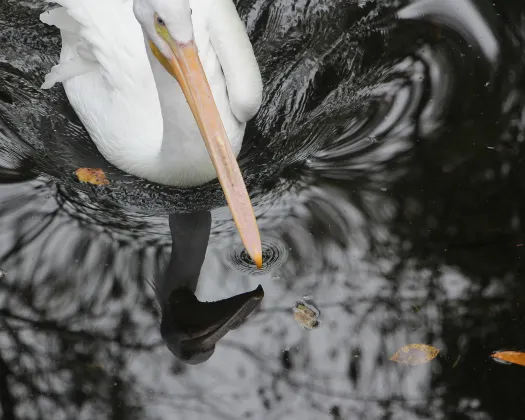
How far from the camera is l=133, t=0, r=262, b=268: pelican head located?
2.95 metres

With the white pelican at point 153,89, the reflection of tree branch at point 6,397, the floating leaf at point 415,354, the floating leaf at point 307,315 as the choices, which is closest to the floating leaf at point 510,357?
the floating leaf at point 415,354

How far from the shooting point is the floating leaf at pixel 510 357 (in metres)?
3.15

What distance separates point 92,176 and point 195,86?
91 cm

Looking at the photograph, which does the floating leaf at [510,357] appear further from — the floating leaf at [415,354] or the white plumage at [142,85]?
the white plumage at [142,85]

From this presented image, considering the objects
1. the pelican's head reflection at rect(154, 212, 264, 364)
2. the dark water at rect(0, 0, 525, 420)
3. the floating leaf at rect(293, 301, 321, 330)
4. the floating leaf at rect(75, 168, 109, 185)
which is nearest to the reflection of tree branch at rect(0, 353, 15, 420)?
the dark water at rect(0, 0, 525, 420)

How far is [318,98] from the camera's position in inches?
159

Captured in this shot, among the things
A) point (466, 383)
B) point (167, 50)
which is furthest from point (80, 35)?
point (466, 383)

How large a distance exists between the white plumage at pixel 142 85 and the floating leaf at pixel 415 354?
110 cm

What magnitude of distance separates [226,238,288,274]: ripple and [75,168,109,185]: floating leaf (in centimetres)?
72

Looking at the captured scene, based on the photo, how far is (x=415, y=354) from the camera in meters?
3.19

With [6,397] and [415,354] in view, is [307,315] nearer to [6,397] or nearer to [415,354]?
[415,354]

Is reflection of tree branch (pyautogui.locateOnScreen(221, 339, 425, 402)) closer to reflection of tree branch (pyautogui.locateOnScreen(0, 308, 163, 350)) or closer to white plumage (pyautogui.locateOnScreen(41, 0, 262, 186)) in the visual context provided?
reflection of tree branch (pyautogui.locateOnScreen(0, 308, 163, 350))

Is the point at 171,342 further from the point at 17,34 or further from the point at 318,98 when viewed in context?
the point at 17,34

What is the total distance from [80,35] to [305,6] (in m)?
1.36
